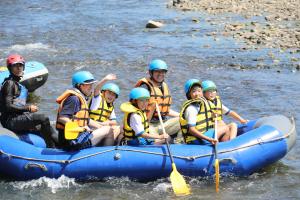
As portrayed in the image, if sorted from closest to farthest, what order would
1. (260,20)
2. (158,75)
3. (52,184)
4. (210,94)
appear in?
(52,184) → (210,94) → (158,75) → (260,20)

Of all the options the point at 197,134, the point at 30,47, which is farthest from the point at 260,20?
the point at 197,134

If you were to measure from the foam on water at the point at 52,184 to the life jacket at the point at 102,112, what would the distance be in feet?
3.98

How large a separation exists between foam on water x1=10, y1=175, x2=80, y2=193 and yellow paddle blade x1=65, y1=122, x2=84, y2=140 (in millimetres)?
548

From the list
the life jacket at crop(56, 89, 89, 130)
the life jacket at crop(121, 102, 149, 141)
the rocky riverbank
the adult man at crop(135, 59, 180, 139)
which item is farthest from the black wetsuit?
the rocky riverbank

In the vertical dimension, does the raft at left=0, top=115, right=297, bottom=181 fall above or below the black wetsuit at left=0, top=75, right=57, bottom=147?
below

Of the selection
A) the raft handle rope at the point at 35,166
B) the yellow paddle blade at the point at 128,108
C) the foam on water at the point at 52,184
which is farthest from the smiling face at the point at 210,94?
the raft handle rope at the point at 35,166

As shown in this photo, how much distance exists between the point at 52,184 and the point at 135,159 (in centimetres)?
114

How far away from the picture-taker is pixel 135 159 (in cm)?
771

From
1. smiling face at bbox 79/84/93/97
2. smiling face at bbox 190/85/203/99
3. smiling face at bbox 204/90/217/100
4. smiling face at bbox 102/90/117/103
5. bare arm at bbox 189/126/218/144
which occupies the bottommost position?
bare arm at bbox 189/126/218/144

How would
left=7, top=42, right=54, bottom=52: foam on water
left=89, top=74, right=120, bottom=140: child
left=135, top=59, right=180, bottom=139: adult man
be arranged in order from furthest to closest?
left=7, top=42, right=54, bottom=52: foam on water
left=135, top=59, right=180, bottom=139: adult man
left=89, top=74, right=120, bottom=140: child

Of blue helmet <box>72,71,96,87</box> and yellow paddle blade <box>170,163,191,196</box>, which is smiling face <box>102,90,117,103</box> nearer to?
blue helmet <box>72,71,96,87</box>

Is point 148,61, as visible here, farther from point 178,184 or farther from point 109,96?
point 178,184

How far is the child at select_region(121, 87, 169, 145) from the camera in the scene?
790cm

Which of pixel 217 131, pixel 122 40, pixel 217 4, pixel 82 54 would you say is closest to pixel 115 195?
pixel 217 131
